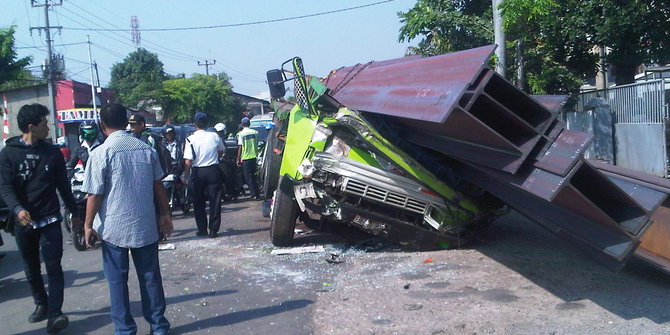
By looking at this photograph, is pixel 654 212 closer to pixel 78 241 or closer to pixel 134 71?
pixel 78 241

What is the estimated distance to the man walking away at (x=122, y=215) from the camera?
4383mm

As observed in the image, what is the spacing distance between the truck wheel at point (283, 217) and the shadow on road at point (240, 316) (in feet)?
5.77

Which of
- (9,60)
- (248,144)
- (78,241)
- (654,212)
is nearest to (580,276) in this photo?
(654,212)

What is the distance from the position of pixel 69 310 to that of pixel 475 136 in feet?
13.0

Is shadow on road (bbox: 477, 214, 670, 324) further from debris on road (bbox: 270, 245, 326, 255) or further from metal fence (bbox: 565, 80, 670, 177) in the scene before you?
metal fence (bbox: 565, 80, 670, 177)

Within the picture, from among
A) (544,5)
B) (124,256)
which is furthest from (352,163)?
(544,5)

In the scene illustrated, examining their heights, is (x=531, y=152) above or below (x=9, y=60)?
below

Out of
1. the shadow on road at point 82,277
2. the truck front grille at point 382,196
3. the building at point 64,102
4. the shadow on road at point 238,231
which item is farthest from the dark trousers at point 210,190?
the building at point 64,102

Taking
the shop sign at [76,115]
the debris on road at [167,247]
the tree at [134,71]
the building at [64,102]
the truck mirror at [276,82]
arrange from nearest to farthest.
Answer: the truck mirror at [276,82] < the debris on road at [167,247] < the building at [64,102] < the shop sign at [76,115] < the tree at [134,71]

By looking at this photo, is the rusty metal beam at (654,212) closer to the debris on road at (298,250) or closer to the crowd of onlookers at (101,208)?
the debris on road at (298,250)

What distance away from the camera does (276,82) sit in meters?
7.70

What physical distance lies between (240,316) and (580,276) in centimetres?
311

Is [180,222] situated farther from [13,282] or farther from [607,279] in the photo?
[607,279]

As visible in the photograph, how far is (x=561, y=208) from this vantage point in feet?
15.5
